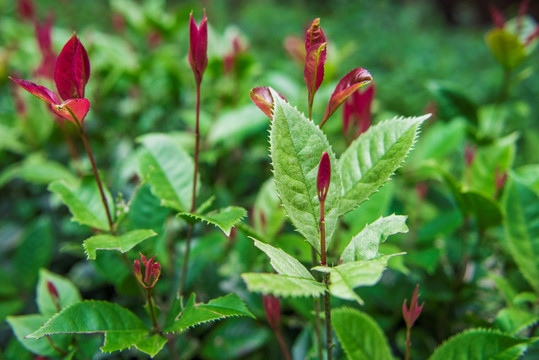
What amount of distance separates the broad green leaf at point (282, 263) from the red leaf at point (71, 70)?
375mm

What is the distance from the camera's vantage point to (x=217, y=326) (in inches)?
47.8

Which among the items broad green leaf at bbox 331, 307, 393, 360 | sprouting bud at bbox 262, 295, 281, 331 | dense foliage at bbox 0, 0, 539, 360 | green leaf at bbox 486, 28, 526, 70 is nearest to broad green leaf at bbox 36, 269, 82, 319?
dense foliage at bbox 0, 0, 539, 360

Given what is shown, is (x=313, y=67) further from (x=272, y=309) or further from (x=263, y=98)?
(x=272, y=309)

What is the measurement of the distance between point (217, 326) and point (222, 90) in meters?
0.89

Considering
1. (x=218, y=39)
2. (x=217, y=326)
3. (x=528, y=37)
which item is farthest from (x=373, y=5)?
(x=217, y=326)

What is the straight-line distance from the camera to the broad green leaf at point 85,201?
2.67ft

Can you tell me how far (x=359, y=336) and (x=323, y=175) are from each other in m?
0.40

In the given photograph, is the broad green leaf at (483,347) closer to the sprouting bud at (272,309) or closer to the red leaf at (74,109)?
the sprouting bud at (272,309)

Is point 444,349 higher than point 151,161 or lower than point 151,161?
lower

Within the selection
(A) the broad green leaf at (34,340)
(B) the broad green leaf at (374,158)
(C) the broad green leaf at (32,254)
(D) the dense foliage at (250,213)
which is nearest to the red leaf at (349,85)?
(D) the dense foliage at (250,213)

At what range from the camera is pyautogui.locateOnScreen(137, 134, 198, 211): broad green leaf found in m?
0.85

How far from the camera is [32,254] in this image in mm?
1199

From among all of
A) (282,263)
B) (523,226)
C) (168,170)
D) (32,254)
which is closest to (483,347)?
(523,226)

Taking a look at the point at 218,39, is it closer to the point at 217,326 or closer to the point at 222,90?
the point at 222,90
